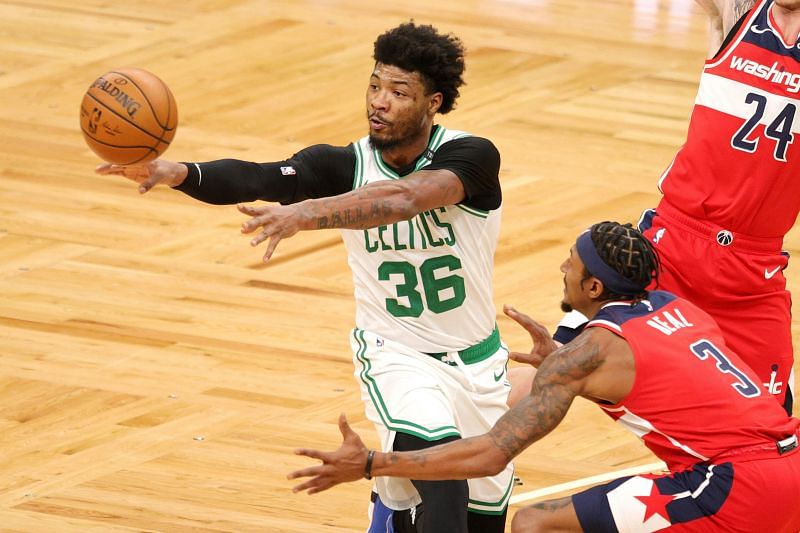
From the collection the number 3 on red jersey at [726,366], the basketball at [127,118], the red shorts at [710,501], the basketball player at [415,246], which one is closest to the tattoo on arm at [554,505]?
the red shorts at [710,501]

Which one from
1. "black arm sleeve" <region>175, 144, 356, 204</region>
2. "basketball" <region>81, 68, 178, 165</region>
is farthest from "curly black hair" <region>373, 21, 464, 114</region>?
"basketball" <region>81, 68, 178, 165</region>

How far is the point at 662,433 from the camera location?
5098 mm

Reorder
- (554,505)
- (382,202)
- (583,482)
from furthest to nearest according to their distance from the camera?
1. (583,482)
2. (382,202)
3. (554,505)

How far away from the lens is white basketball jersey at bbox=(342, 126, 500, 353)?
594 centimetres

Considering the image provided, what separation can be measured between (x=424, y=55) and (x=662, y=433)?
174 cm

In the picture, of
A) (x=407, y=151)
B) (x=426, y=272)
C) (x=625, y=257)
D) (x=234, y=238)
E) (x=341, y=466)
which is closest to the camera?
(x=341, y=466)

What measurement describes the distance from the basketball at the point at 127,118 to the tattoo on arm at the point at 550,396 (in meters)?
1.75

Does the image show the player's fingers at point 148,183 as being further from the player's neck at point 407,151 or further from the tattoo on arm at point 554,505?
the tattoo on arm at point 554,505

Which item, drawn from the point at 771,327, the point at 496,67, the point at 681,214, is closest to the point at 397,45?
the point at 681,214

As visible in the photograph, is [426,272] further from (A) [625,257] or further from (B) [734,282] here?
(B) [734,282]

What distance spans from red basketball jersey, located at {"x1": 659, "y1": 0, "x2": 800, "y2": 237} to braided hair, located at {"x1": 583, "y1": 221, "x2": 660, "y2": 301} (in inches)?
38.0

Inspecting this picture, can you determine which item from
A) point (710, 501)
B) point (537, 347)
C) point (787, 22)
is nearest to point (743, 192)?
point (787, 22)

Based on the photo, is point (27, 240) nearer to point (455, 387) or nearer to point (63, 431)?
point (63, 431)

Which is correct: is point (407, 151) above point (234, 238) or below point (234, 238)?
above
